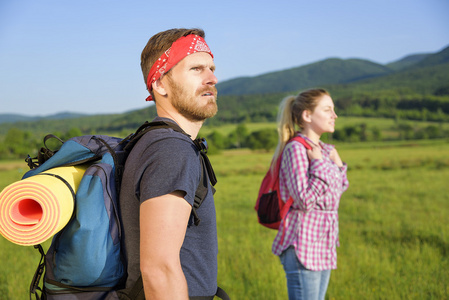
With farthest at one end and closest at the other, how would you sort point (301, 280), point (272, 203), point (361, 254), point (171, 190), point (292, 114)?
point (361, 254)
point (292, 114)
point (272, 203)
point (301, 280)
point (171, 190)

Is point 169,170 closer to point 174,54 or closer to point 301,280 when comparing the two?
point 174,54

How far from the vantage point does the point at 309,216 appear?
344 centimetres

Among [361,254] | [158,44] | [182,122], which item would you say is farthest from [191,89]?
[361,254]

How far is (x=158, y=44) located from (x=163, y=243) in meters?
1.03

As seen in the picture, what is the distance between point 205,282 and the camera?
177 cm

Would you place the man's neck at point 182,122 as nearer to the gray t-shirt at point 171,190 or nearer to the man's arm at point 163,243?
the gray t-shirt at point 171,190

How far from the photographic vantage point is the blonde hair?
3893 mm

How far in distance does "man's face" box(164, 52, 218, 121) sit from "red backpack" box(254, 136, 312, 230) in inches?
73.5

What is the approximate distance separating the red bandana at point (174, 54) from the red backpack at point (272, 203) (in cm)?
194

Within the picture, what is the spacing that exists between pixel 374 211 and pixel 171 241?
461 inches

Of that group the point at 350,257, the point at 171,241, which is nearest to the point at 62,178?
the point at 171,241

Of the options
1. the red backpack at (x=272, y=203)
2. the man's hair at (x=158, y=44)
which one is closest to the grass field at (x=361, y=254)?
the man's hair at (x=158, y=44)

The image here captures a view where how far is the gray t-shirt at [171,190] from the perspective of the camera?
5.06ft

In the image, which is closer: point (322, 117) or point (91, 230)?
point (91, 230)
